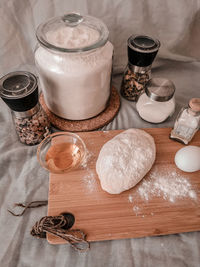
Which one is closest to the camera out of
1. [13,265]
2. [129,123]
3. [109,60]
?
[13,265]

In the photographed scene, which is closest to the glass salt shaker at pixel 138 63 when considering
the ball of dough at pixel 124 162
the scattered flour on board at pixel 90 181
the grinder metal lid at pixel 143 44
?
the grinder metal lid at pixel 143 44

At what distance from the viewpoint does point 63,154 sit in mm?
796

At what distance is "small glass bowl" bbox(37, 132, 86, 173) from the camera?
2.48ft

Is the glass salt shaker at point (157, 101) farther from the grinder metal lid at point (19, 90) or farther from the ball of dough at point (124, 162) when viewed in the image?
the grinder metal lid at point (19, 90)

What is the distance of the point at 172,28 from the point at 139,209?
81 centimetres

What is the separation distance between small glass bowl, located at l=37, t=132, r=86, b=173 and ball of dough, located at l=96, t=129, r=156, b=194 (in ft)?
0.26

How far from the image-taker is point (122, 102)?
1.02 meters

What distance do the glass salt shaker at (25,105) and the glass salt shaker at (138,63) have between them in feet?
1.20

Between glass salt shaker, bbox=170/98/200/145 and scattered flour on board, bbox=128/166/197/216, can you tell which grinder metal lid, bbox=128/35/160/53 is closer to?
glass salt shaker, bbox=170/98/200/145

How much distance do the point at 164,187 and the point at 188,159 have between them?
0.12m

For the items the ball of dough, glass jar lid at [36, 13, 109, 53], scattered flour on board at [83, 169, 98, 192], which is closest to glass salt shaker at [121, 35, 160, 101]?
glass jar lid at [36, 13, 109, 53]

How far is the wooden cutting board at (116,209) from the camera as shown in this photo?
2.17 feet

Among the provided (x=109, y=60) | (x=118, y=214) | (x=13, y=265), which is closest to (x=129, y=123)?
(x=109, y=60)

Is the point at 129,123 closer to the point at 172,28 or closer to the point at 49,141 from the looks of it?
the point at 49,141
